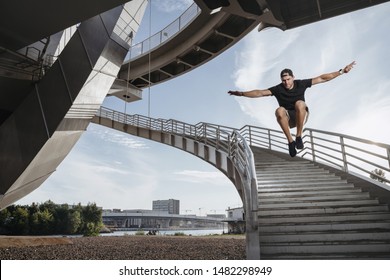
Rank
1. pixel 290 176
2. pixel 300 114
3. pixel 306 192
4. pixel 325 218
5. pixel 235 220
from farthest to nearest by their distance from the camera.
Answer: pixel 235 220, pixel 290 176, pixel 306 192, pixel 325 218, pixel 300 114

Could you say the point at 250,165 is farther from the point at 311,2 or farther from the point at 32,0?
the point at 32,0

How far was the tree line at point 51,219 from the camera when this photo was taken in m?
19.9

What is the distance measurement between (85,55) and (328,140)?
21.1ft

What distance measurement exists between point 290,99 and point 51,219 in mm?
22657

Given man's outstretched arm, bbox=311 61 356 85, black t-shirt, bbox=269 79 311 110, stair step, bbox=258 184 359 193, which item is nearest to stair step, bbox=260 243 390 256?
stair step, bbox=258 184 359 193

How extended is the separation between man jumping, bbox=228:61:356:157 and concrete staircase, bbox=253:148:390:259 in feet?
3.41

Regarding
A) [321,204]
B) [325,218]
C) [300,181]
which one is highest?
[300,181]

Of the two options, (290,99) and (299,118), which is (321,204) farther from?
(290,99)

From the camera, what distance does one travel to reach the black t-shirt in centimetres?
420

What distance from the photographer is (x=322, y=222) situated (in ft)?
13.7

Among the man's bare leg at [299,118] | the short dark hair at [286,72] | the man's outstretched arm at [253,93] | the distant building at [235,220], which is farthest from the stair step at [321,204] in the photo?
the distant building at [235,220]

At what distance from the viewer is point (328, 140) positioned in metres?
7.04

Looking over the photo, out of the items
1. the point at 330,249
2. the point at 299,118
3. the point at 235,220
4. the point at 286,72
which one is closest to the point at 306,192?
the point at 330,249

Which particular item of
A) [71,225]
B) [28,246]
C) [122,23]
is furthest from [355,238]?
[71,225]
